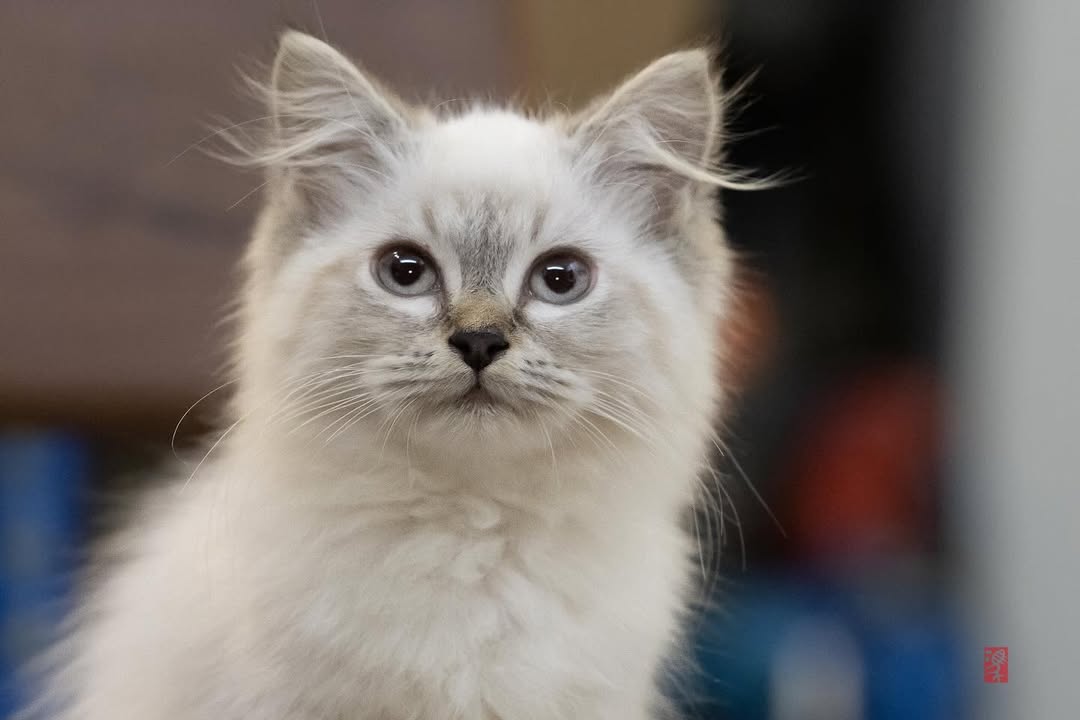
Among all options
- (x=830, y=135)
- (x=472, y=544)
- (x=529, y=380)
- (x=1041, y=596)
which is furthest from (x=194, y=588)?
(x=830, y=135)

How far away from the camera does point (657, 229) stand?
1.15 meters

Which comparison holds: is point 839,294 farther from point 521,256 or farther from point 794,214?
point 521,256

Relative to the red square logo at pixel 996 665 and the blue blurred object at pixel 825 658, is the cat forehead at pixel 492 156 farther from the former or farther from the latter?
the red square logo at pixel 996 665

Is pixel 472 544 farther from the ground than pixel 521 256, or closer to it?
closer to it

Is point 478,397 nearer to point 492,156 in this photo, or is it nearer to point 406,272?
point 406,272

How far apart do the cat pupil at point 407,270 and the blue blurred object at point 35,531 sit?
67cm

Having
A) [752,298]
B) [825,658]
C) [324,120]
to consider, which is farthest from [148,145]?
[825,658]

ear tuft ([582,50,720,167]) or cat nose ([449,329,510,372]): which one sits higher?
ear tuft ([582,50,720,167])

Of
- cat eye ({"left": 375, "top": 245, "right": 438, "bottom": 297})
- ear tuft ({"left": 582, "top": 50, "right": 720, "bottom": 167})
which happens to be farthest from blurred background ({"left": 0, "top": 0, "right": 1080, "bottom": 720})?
cat eye ({"left": 375, "top": 245, "right": 438, "bottom": 297})

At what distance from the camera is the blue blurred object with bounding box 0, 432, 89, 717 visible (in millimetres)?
1369

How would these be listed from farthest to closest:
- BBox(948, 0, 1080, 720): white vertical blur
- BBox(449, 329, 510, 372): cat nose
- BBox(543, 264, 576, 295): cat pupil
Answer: BBox(948, 0, 1080, 720): white vertical blur → BBox(543, 264, 576, 295): cat pupil → BBox(449, 329, 510, 372): cat nose

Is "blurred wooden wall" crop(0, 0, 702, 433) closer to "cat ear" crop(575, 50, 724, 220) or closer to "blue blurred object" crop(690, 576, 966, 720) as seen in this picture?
"cat ear" crop(575, 50, 724, 220)

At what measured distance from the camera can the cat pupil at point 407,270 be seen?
1.01m

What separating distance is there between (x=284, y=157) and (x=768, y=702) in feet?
3.24
